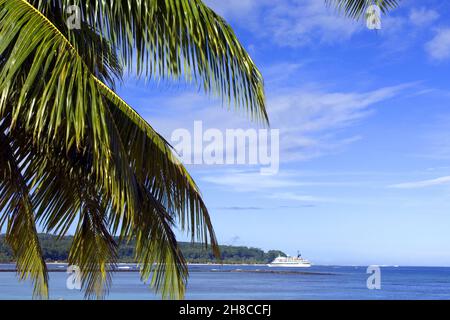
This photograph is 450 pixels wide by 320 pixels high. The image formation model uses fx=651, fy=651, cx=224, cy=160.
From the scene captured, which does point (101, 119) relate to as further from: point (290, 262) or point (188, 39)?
point (290, 262)

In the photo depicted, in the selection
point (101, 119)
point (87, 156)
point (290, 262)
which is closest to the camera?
point (101, 119)

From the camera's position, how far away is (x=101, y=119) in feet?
15.9

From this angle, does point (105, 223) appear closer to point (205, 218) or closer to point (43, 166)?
point (43, 166)

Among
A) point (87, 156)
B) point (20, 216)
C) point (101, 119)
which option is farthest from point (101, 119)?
point (20, 216)

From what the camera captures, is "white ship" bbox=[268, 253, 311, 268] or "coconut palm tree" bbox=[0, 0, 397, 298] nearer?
"coconut palm tree" bbox=[0, 0, 397, 298]

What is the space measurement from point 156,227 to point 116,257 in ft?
5.76

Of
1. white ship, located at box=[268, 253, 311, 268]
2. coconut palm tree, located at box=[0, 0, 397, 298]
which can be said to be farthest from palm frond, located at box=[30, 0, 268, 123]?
white ship, located at box=[268, 253, 311, 268]

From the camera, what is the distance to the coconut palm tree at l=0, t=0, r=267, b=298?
484cm

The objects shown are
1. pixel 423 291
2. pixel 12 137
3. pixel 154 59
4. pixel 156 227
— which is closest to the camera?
pixel 154 59

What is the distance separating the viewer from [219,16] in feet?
17.9

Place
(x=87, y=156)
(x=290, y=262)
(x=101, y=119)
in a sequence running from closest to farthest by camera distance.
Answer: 1. (x=101, y=119)
2. (x=87, y=156)
3. (x=290, y=262)

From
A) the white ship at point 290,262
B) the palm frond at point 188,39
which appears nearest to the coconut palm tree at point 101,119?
the palm frond at point 188,39

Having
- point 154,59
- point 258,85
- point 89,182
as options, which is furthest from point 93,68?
point 258,85

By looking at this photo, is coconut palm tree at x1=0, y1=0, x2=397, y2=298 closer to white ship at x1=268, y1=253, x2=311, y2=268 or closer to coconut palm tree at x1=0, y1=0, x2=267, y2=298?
coconut palm tree at x1=0, y1=0, x2=267, y2=298
